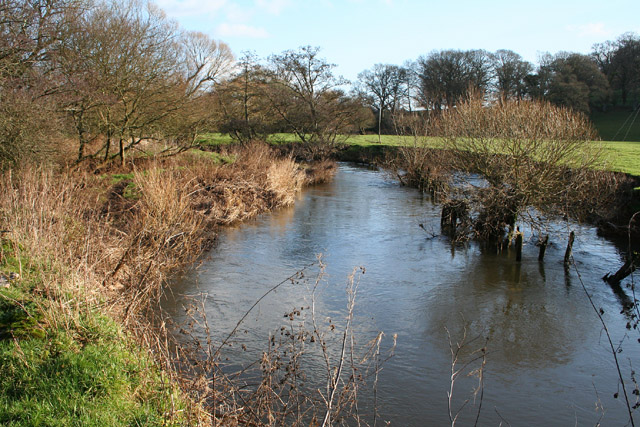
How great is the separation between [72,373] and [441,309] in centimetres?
759

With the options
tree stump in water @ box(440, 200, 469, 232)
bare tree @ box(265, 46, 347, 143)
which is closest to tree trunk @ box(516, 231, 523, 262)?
tree stump in water @ box(440, 200, 469, 232)

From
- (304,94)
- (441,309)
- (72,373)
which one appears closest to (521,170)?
(441,309)

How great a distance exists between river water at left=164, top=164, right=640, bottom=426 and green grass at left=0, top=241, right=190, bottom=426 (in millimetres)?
1231

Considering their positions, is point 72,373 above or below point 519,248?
above

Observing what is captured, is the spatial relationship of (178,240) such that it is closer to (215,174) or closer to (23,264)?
(23,264)

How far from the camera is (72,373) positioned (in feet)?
16.1

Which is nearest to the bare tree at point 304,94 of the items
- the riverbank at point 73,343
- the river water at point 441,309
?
the river water at point 441,309

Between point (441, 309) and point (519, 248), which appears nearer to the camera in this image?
point (441, 309)

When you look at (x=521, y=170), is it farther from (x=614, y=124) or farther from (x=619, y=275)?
(x=614, y=124)

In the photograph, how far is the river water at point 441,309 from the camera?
7.33m

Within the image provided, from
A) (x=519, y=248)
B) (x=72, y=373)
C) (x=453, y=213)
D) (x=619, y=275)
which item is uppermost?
(x=453, y=213)

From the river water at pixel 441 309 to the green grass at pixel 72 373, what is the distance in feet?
4.04

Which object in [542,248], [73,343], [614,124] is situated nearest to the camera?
[73,343]

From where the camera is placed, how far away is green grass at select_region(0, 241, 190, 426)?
14.3 feet
